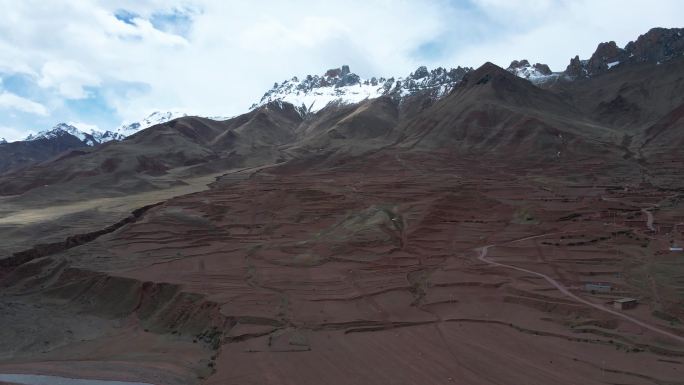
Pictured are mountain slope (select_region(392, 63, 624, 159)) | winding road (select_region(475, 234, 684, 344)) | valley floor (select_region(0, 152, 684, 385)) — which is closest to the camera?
valley floor (select_region(0, 152, 684, 385))

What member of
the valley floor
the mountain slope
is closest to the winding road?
the valley floor

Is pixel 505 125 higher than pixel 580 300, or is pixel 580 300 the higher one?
pixel 505 125

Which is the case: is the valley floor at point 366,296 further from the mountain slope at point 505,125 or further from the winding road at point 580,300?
the mountain slope at point 505,125

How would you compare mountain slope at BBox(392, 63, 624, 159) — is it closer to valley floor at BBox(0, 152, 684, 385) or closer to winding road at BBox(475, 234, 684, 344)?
valley floor at BBox(0, 152, 684, 385)

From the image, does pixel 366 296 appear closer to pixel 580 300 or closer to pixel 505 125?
pixel 580 300

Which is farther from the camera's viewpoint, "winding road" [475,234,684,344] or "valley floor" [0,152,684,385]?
"winding road" [475,234,684,344]

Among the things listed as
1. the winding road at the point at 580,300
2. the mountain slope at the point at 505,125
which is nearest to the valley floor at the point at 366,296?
the winding road at the point at 580,300

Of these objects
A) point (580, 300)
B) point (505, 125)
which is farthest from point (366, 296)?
point (505, 125)

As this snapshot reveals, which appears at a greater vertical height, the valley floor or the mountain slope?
the mountain slope

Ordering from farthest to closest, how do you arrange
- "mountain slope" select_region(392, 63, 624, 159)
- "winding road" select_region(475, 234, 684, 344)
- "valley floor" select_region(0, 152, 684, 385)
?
"mountain slope" select_region(392, 63, 624, 159) < "winding road" select_region(475, 234, 684, 344) < "valley floor" select_region(0, 152, 684, 385)

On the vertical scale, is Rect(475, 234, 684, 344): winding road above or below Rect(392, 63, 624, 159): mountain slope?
below

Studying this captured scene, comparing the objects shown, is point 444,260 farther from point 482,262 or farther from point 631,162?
point 631,162

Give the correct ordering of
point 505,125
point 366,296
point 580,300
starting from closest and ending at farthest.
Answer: point 580,300, point 366,296, point 505,125
